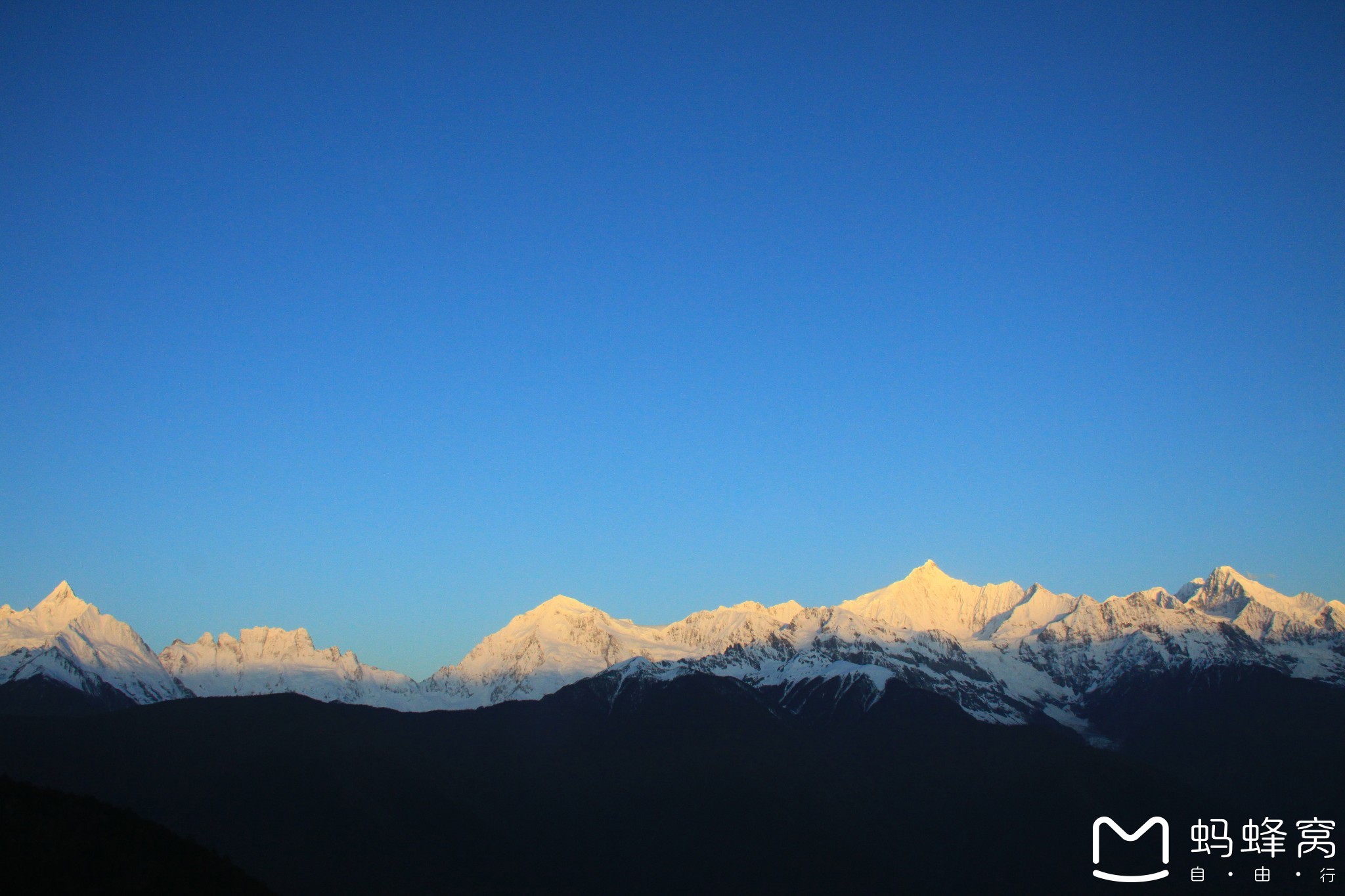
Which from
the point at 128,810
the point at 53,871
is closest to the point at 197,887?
the point at 53,871

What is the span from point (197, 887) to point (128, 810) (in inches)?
670

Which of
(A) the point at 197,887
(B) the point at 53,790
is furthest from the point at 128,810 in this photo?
(A) the point at 197,887

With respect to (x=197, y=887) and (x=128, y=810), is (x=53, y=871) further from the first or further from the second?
(x=128, y=810)

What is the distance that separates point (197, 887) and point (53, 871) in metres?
8.63

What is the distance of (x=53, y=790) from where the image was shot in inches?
3056

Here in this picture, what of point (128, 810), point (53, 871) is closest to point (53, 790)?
point (128, 810)

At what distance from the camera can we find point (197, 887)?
67438 millimetres

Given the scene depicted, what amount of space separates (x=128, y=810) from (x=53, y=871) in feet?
56.1

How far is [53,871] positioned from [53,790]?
16.4 metres

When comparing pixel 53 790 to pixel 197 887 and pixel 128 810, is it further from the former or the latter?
pixel 197 887

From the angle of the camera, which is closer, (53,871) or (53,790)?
(53,871)

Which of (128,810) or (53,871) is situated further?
(128,810)

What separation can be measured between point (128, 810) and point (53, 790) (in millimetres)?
5573

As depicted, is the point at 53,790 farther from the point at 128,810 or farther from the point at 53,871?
the point at 53,871
